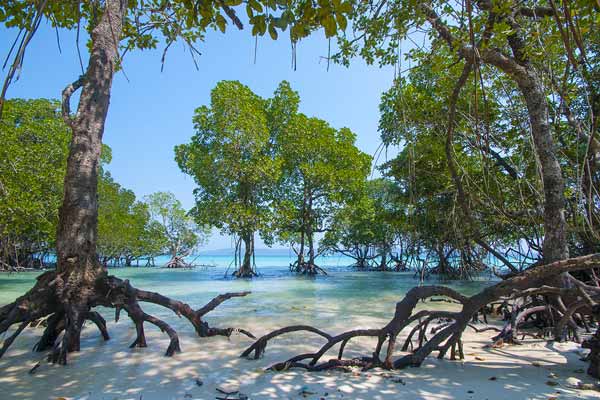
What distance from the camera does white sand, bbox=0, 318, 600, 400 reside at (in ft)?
7.85

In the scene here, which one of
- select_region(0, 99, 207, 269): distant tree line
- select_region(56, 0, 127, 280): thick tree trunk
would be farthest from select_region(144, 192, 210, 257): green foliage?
select_region(56, 0, 127, 280): thick tree trunk

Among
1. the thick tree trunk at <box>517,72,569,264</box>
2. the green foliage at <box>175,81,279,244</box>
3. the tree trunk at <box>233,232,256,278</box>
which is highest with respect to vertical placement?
the green foliage at <box>175,81,279,244</box>

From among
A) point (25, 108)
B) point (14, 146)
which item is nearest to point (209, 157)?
point (14, 146)

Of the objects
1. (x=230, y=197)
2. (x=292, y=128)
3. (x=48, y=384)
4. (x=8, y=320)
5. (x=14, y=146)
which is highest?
(x=292, y=128)

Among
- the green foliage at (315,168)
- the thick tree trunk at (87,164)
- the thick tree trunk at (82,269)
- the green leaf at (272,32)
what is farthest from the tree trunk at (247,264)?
the green leaf at (272,32)

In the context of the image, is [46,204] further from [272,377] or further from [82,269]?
[272,377]

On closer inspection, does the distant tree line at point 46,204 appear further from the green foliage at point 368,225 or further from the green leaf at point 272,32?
the green foliage at point 368,225

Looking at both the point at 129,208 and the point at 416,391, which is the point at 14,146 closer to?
the point at 416,391

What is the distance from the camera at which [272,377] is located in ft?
8.98

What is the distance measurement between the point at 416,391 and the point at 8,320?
335 cm

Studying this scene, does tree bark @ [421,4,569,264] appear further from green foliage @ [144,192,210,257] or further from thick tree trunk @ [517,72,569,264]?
green foliage @ [144,192,210,257]

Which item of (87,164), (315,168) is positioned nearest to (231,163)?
(315,168)

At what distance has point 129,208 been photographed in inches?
1120

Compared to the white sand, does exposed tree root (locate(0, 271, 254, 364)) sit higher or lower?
higher
